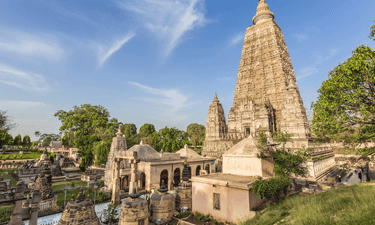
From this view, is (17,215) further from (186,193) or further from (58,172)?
(58,172)

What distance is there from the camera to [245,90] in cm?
3825

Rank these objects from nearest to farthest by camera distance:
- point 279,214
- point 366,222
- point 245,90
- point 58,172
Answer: point 366,222 → point 279,214 → point 58,172 → point 245,90

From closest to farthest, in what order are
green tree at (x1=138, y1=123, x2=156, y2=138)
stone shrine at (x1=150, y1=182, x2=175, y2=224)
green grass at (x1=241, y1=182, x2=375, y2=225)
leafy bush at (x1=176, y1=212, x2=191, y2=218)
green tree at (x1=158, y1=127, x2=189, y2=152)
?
green grass at (x1=241, y1=182, x2=375, y2=225) < stone shrine at (x1=150, y1=182, x2=175, y2=224) < leafy bush at (x1=176, y1=212, x2=191, y2=218) < green tree at (x1=158, y1=127, x2=189, y2=152) < green tree at (x1=138, y1=123, x2=156, y2=138)

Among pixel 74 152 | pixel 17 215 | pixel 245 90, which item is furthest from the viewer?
pixel 74 152

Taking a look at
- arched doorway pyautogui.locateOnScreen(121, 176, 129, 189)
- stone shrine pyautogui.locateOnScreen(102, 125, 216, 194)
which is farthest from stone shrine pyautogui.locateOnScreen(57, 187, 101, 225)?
arched doorway pyautogui.locateOnScreen(121, 176, 129, 189)

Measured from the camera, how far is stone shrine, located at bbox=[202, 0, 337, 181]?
3334 centimetres

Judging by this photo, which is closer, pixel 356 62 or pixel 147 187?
pixel 356 62

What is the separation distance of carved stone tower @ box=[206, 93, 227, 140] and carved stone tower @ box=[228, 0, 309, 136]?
187cm

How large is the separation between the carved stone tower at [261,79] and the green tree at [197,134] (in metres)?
37.3

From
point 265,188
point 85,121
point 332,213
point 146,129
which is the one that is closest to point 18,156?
point 85,121

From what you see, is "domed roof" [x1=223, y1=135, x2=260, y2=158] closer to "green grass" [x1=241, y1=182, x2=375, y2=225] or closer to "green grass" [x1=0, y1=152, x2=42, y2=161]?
"green grass" [x1=241, y1=182, x2=375, y2=225]

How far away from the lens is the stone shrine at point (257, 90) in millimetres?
33344

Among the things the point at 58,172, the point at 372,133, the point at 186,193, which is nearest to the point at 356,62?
the point at 372,133

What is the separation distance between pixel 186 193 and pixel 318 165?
15.8 meters
